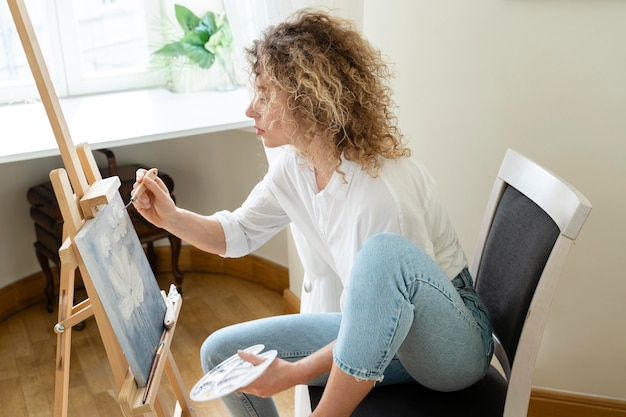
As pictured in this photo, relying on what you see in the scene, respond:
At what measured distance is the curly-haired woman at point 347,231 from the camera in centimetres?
118

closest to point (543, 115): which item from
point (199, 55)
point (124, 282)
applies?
point (124, 282)

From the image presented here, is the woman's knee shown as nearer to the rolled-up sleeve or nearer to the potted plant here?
the rolled-up sleeve

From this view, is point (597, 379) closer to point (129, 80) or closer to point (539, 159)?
point (539, 159)

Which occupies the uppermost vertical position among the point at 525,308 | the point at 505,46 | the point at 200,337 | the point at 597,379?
the point at 505,46

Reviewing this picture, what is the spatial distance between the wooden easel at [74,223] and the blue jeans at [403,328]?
0.77 ft

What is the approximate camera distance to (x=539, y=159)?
1.74m

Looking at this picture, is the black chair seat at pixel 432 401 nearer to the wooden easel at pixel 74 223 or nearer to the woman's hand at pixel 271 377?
the woman's hand at pixel 271 377

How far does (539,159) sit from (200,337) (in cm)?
127

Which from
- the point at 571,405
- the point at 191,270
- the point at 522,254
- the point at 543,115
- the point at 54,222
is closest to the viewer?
the point at 522,254

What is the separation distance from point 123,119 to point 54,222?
0.40 metres

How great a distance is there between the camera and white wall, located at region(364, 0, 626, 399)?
1.62 m

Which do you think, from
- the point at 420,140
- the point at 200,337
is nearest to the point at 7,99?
the point at 200,337

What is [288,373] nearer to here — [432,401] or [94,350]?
[432,401]

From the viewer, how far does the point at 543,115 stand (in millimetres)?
1700
